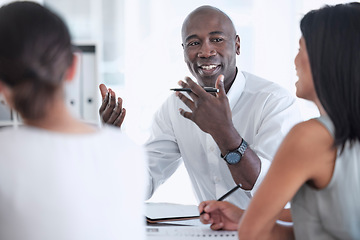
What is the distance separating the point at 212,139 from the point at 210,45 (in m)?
0.41

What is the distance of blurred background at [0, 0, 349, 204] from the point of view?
11.9 feet

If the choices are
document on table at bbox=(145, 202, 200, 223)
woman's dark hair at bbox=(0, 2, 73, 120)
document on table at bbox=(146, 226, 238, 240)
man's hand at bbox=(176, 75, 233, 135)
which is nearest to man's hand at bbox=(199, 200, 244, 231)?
document on table at bbox=(146, 226, 238, 240)

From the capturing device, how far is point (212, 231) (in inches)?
47.0

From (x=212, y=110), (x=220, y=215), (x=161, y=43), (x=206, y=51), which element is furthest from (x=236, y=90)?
(x=161, y=43)

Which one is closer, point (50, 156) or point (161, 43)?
point (50, 156)

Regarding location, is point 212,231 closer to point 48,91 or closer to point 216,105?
point 216,105

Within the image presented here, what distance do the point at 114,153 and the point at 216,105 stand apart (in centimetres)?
83

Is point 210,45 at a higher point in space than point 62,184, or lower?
higher

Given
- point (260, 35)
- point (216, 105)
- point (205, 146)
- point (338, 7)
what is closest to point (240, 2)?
point (260, 35)

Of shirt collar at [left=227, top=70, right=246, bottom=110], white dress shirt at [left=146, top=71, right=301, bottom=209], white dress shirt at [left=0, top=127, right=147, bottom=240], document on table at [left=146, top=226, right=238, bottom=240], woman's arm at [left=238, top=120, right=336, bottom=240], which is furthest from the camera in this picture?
shirt collar at [left=227, top=70, right=246, bottom=110]

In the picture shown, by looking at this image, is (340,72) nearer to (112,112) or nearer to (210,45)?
(112,112)

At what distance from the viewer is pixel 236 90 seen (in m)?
1.93

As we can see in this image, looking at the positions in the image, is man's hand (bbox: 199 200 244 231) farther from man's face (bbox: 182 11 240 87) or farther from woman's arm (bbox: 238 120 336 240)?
man's face (bbox: 182 11 240 87)

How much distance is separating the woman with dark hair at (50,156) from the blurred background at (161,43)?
2938mm
